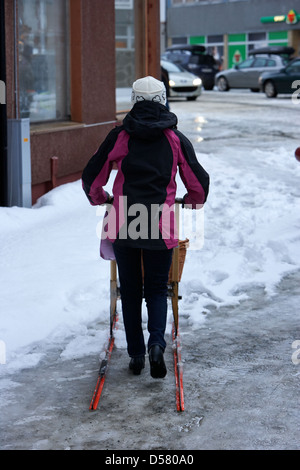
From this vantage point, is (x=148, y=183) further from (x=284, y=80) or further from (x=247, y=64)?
(x=247, y=64)

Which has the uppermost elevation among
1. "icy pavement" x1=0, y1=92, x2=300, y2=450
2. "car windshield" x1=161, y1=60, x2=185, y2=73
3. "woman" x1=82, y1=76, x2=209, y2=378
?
"car windshield" x1=161, y1=60, x2=185, y2=73

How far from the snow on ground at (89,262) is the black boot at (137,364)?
540 mm

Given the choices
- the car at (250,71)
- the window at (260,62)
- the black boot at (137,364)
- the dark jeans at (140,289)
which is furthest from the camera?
the window at (260,62)

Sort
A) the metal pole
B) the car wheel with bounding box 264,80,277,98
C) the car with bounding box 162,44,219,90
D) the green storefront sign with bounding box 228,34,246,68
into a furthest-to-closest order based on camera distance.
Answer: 1. the green storefront sign with bounding box 228,34,246,68
2. the car with bounding box 162,44,219,90
3. the car wheel with bounding box 264,80,277,98
4. the metal pole

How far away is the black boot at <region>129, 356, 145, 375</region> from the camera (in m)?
4.88

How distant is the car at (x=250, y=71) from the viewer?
33.2m

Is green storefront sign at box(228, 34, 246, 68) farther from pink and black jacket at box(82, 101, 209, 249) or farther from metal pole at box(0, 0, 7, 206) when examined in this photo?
pink and black jacket at box(82, 101, 209, 249)

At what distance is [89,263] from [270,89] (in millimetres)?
24220

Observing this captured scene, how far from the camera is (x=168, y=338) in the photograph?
560 cm

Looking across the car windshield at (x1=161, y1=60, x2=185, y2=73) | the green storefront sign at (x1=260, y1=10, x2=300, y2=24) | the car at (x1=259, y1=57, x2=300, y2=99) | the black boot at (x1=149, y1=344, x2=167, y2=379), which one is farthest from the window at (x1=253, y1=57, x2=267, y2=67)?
the black boot at (x1=149, y1=344, x2=167, y2=379)

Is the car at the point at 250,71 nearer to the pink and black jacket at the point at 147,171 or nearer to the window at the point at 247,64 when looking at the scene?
the window at the point at 247,64

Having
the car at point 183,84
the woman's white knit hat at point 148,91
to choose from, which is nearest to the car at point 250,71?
the car at point 183,84

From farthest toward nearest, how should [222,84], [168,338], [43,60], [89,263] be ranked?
[222,84], [43,60], [89,263], [168,338]

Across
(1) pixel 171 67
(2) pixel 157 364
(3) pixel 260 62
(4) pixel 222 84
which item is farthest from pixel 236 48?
(2) pixel 157 364
